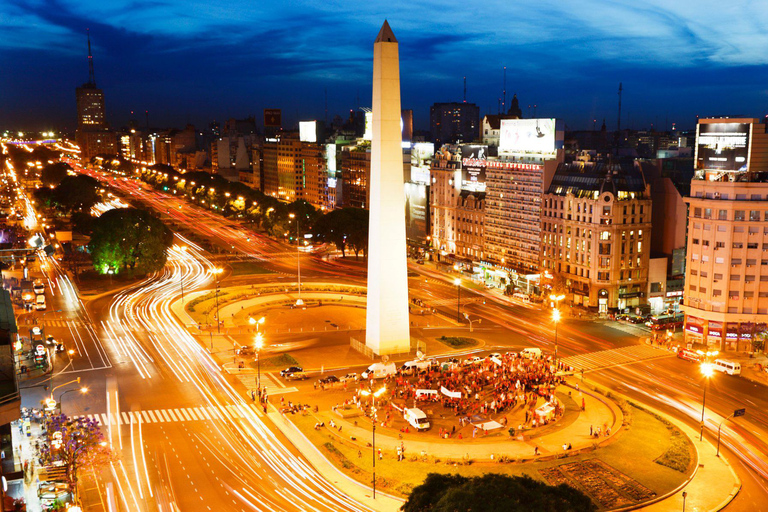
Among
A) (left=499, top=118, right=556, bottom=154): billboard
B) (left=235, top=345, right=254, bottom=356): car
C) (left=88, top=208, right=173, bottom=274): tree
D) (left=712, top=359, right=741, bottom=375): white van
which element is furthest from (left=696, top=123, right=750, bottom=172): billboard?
(left=88, top=208, right=173, bottom=274): tree

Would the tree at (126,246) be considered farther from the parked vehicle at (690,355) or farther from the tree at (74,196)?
the parked vehicle at (690,355)

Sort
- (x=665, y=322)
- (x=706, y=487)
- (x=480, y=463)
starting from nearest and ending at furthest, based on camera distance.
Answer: (x=706, y=487) < (x=480, y=463) < (x=665, y=322)

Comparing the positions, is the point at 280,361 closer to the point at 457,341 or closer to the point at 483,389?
the point at 457,341

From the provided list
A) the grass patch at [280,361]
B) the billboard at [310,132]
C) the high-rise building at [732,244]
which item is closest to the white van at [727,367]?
the high-rise building at [732,244]

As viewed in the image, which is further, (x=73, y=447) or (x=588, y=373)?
(x=588, y=373)

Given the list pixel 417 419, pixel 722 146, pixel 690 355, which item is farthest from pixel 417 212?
pixel 417 419

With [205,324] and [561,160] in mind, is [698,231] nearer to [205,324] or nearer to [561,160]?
→ [561,160]
